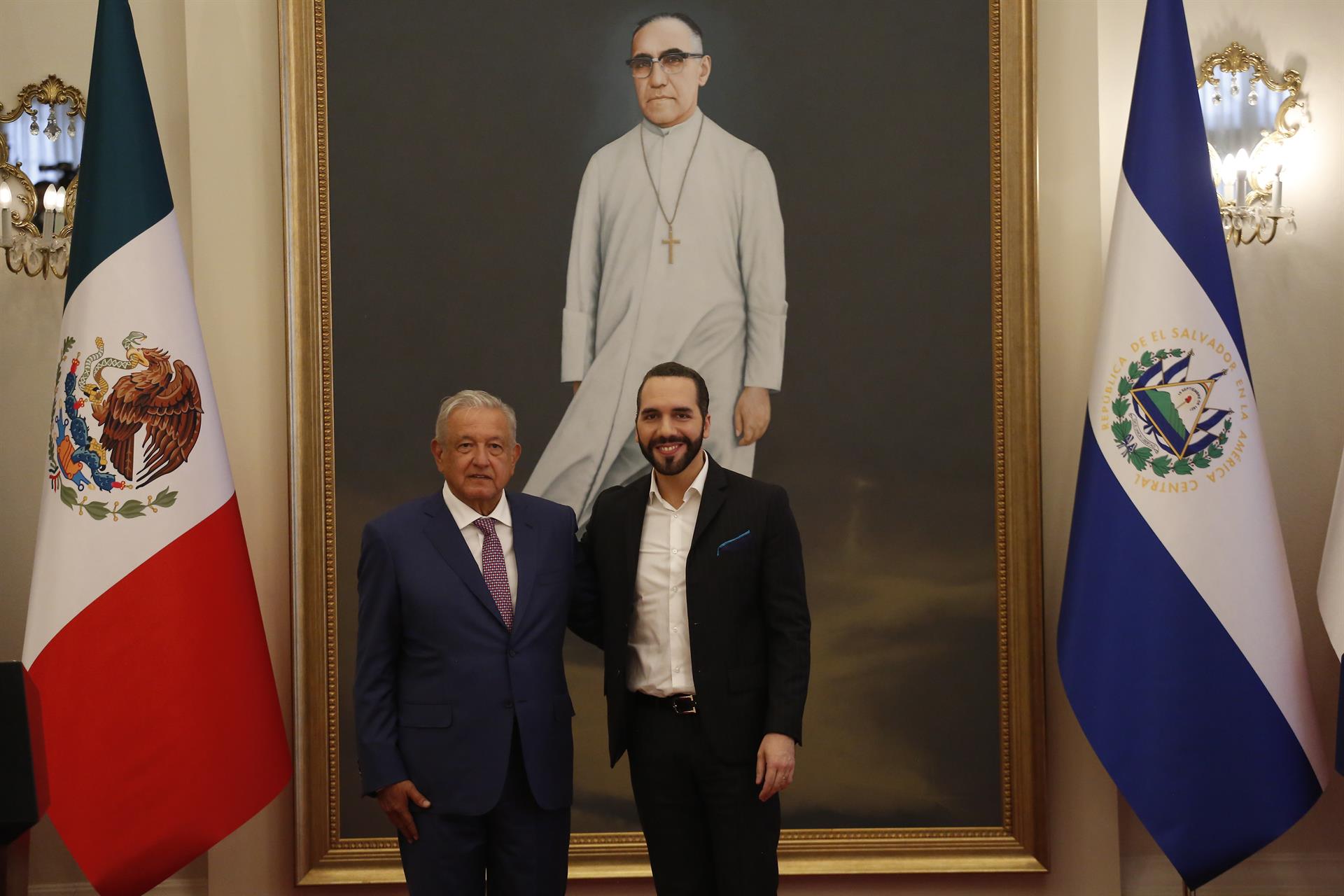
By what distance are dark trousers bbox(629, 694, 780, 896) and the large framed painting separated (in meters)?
1.05

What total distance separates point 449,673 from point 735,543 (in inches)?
28.6

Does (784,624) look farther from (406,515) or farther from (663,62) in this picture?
(663,62)

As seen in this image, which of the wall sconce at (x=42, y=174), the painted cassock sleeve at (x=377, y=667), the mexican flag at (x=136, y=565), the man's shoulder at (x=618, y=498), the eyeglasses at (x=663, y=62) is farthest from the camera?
the eyeglasses at (x=663, y=62)

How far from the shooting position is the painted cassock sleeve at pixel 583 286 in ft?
12.2

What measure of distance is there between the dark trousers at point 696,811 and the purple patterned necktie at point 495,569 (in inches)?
14.9

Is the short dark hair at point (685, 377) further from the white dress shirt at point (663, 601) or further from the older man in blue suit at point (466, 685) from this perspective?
the older man in blue suit at point (466, 685)

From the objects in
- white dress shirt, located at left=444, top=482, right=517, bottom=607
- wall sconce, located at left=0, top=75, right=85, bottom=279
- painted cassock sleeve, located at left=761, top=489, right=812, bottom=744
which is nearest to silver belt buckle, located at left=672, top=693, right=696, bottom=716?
painted cassock sleeve, located at left=761, top=489, right=812, bottom=744

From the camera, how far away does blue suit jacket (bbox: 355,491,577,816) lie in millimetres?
2527

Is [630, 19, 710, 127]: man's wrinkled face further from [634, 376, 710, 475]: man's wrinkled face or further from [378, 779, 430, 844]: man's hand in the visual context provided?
[378, 779, 430, 844]: man's hand

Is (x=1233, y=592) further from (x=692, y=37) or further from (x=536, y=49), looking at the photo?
(x=536, y=49)

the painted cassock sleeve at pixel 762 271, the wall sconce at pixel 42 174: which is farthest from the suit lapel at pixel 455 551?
the wall sconce at pixel 42 174

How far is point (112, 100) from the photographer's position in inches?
127

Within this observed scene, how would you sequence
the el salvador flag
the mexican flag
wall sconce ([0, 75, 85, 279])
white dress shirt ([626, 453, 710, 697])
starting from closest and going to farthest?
white dress shirt ([626, 453, 710, 697]) < the mexican flag < the el salvador flag < wall sconce ([0, 75, 85, 279])

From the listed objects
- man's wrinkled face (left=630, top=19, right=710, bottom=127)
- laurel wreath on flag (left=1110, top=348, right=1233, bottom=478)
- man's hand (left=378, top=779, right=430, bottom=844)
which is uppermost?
man's wrinkled face (left=630, top=19, right=710, bottom=127)
